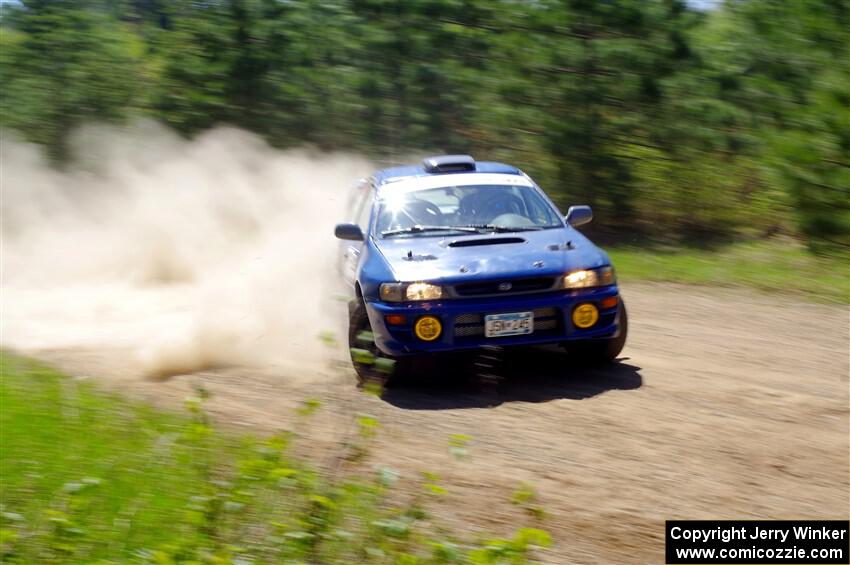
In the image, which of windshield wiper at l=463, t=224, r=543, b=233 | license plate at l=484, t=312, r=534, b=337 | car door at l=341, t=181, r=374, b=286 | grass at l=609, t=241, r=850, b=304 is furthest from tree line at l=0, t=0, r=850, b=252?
license plate at l=484, t=312, r=534, b=337

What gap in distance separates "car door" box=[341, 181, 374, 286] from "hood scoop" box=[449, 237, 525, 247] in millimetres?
976

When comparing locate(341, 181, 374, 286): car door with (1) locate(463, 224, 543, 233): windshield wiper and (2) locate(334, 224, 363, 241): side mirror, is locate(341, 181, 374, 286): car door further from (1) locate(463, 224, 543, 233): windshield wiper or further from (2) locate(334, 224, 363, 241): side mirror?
(1) locate(463, 224, 543, 233): windshield wiper

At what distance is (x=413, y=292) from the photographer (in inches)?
316

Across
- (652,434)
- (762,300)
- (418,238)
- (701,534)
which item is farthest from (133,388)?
(762,300)

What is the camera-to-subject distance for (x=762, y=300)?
12.5m

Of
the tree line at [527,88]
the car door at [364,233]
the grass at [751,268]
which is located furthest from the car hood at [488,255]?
the tree line at [527,88]

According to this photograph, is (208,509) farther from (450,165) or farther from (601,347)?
(450,165)

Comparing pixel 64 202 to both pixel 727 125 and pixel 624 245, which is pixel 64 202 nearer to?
pixel 624 245

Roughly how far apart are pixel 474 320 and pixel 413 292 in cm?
52

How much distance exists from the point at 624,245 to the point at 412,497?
40.1ft

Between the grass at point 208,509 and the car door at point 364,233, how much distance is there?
2.72m

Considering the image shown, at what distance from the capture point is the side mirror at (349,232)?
9.21 metres

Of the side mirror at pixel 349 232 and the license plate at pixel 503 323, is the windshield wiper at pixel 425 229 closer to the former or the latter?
the side mirror at pixel 349 232

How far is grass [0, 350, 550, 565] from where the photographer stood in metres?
4.62
